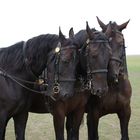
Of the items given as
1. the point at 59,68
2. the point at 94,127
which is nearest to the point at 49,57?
the point at 59,68

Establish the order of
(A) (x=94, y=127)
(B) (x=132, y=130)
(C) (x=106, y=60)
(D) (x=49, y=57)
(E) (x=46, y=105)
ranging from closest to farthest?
(C) (x=106, y=60), (D) (x=49, y=57), (E) (x=46, y=105), (A) (x=94, y=127), (B) (x=132, y=130)

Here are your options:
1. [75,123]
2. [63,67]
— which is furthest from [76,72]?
[75,123]

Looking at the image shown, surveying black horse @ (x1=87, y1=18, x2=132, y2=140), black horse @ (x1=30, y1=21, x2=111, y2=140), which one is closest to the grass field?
black horse @ (x1=87, y1=18, x2=132, y2=140)

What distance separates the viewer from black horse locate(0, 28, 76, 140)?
5.39 meters

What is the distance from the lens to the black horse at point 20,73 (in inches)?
212

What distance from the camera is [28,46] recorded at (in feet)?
18.4

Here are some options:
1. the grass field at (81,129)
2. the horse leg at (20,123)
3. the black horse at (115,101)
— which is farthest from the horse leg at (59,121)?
the grass field at (81,129)

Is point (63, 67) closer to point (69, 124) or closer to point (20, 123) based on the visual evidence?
point (20, 123)

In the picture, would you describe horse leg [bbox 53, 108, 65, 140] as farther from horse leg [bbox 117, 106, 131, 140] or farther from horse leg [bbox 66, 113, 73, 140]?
horse leg [bbox 117, 106, 131, 140]

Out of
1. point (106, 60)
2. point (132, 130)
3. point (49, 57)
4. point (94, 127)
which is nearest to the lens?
point (106, 60)

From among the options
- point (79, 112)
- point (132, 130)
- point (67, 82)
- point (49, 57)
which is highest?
point (49, 57)

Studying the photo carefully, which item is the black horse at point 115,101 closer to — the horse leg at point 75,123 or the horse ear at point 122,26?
the horse ear at point 122,26

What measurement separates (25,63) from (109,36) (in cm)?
134

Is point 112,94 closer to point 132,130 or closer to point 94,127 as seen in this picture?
point 94,127
